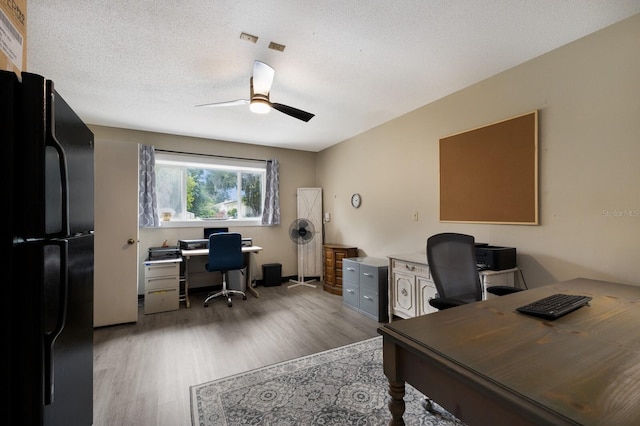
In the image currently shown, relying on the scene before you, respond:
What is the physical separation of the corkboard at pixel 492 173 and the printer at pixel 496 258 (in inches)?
12.5

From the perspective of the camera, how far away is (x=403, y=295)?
9.71 feet

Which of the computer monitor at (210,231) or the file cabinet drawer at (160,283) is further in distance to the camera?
the computer monitor at (210,231)

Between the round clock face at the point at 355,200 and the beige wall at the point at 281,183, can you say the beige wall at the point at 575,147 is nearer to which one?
the round clock face at the point at 355,200

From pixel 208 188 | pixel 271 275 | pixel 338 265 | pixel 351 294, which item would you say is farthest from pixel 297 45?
pixel 271 275

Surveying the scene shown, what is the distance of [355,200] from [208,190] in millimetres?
2568

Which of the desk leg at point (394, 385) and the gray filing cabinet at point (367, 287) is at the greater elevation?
the desk leg at point (394, 385)

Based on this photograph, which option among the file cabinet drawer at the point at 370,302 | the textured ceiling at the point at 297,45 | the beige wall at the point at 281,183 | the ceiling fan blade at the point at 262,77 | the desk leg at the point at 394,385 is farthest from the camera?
the beige wall at the point at 281,183

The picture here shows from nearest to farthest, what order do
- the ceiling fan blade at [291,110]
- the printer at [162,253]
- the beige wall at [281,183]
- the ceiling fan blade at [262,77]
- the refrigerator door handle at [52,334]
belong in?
the refrigerator door handle at [52,334], the ceiling fan blade at [262,77], the ceiling fan blade at [291,110], the printer at [162,253], the beige wall at [281,183]

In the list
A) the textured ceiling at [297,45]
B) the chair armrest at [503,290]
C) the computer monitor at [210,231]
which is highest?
the textured ceiling at [297,45]

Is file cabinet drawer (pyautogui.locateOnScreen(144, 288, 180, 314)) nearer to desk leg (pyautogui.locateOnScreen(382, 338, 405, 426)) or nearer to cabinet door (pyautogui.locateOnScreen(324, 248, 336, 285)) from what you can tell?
cabinet door (pyautogui.locateOnScreen(324, 248, 336, 285))

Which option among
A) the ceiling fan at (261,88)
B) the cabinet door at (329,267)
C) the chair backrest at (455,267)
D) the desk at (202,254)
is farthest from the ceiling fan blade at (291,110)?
the cabinet door at (329,267)

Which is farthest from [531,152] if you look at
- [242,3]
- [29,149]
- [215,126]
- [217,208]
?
[217,208]

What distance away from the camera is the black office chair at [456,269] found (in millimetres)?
1819

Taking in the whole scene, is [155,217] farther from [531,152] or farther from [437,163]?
[531,152]
